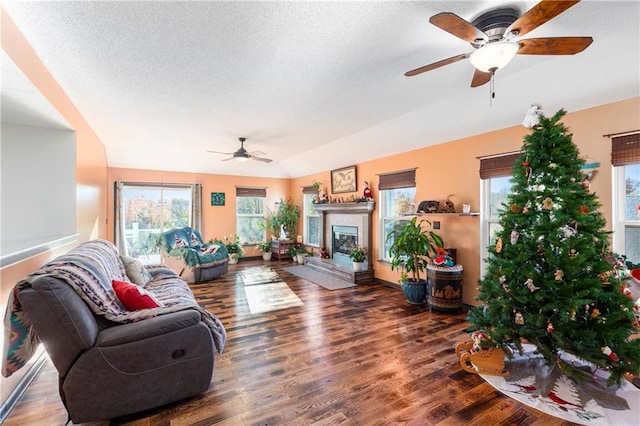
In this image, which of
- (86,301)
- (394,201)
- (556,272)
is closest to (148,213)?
(86,301)

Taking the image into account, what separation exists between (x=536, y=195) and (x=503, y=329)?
3.62 feet

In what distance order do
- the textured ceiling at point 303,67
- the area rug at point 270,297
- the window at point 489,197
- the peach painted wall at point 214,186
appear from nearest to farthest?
1. the textured ceiling at point 303,67
2. the window at point 489,197
3. the area rug at point 270,297
4. the peach painted wall at point 214,186

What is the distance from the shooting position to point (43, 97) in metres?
2.27

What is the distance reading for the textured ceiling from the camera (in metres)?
1.73

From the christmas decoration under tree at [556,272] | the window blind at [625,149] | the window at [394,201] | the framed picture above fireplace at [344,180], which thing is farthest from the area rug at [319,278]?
the window blind at [625,149]

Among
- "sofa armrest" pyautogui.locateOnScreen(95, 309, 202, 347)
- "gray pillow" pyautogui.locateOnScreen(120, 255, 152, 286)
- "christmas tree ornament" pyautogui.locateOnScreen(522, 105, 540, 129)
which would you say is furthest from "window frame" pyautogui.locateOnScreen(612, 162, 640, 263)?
"gray pillow" pyautogui.locateOnScreen(120, 255, 152, 286)

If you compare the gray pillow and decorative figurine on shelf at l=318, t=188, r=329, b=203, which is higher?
decorative figurine on shelf at l=318, t=188, r=329, b=203

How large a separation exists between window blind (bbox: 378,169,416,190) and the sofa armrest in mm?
3694

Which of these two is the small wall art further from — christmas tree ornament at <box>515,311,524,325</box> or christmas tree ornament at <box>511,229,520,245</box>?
christmas tree ornament at <box>515,311,524,325</box>

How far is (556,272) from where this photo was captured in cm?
207

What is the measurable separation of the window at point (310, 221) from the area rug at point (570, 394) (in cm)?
536

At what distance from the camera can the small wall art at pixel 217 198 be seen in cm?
722

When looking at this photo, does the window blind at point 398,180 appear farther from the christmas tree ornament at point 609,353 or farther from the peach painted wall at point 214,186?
the peach painted wall at point 214,186

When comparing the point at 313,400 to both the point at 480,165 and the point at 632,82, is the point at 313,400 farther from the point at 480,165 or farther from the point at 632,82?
the point at 632,82
